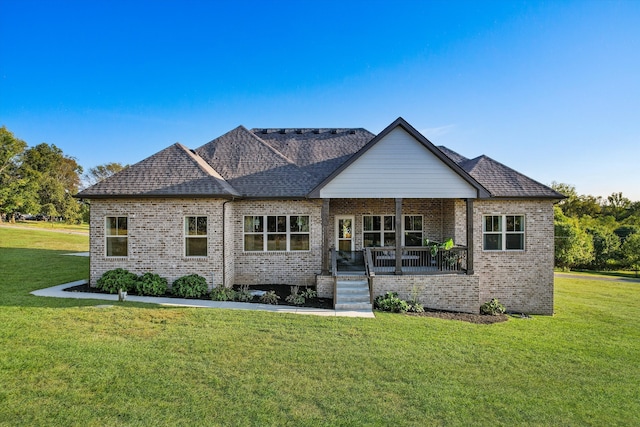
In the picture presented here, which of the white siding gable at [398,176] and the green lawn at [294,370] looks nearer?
the green lawn at [294,370]

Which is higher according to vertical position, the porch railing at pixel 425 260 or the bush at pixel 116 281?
the porch railing at pixel 425 260

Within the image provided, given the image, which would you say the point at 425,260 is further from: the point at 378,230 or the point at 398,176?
the point at 398,176

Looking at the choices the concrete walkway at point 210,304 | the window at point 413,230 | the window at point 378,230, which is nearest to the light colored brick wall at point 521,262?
the window at point 413,230

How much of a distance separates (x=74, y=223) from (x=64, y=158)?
99.2 feet

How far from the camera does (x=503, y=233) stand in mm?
13125

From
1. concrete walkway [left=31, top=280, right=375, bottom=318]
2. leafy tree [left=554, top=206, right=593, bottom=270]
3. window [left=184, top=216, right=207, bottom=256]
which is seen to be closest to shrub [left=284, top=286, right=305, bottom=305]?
concrete walkway [left=31, top=280, right=375, bottom=318]

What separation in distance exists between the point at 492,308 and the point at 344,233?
6.56 m

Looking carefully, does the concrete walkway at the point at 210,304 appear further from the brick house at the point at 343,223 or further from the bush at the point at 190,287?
the brick house at the point at 343,223

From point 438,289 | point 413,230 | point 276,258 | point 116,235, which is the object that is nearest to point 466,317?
point 438,289

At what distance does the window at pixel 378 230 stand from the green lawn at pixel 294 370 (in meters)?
5.35

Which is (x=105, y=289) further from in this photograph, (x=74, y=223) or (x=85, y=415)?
(x=74, y=223)

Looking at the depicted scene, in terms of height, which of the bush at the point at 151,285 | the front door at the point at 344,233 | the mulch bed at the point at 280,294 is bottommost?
the mulch bed at the point at 280,294

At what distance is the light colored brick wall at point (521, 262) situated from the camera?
12953mm

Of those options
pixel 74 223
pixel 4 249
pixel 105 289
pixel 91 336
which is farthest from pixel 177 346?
pixel 74 223
